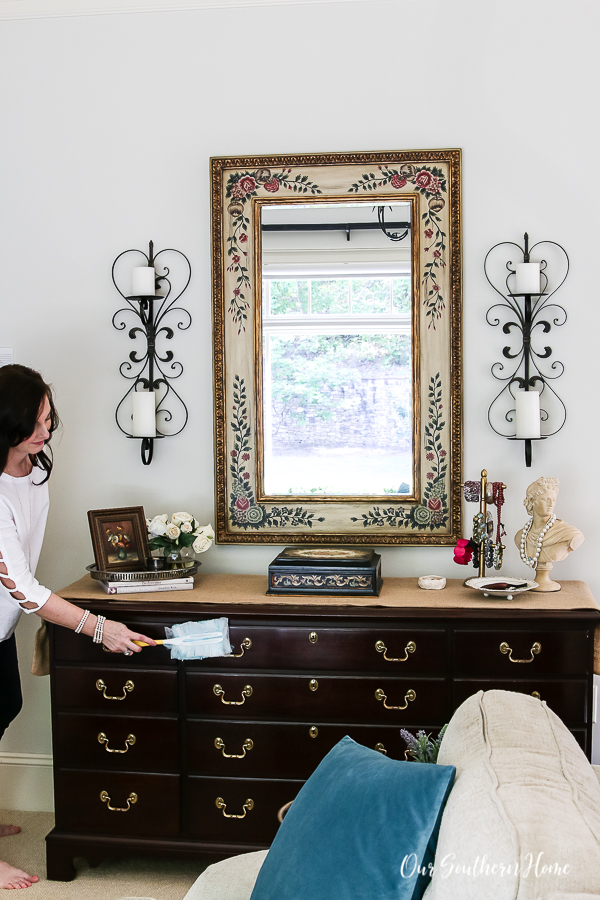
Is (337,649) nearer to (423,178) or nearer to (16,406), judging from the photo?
(16,406)

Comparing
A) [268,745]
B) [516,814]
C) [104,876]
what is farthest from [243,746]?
[516,814]

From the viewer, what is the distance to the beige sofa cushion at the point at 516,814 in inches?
39.9

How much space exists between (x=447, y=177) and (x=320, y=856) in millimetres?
2301

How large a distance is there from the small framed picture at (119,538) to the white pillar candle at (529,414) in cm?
142

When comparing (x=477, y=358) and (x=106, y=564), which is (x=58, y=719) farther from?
(x=477, y=358)

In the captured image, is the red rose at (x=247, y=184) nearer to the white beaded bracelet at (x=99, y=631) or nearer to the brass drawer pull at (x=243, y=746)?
the white beaded bracelet at (x=99, y=631)

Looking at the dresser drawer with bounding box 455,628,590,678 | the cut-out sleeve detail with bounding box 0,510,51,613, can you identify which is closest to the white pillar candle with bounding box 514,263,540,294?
the dresser drawer with bounding box 455,628,590,678

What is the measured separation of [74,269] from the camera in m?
2.99

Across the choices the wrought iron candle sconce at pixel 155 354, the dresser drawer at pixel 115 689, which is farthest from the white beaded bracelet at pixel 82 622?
the wrought iron candle sconce at pixel 155 354

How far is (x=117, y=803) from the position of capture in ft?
8.44

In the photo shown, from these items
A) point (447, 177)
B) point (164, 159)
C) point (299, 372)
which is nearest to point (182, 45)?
point (164, 159)

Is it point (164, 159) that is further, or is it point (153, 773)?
point (164, 159)

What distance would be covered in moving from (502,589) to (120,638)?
1.26 meters

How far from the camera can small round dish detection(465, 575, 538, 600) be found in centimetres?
248
